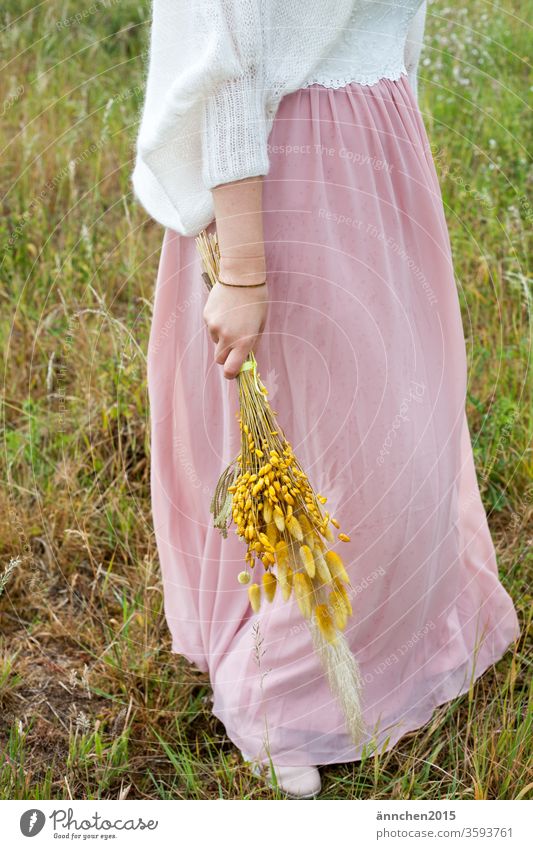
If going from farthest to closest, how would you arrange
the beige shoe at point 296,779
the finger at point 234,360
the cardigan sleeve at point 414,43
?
the beige shoe at point 296,779 < the cardigan sleeve at point 414,43 < the finger at point 234,360

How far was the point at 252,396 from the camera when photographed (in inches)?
41.9

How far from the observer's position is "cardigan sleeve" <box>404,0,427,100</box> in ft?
3.87

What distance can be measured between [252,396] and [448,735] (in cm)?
68

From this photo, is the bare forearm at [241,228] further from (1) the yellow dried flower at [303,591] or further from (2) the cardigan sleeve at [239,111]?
(1) the yellow dried flower at [303,591]

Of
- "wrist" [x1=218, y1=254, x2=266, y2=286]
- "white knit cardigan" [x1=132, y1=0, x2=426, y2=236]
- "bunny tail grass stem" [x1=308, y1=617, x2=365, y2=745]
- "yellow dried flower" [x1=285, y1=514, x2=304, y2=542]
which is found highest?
"white knit cardigan" [x1=132, y1=0, x2=426, y2=236]

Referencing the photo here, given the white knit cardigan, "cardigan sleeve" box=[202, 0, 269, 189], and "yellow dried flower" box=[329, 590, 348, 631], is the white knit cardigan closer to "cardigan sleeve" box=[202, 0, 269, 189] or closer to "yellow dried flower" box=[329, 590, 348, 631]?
"cardigan sleeve" box=[202, 0, 269, 189]

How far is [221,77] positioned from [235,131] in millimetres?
58

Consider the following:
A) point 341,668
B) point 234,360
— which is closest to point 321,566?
point 341,668

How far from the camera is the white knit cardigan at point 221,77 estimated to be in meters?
0.94

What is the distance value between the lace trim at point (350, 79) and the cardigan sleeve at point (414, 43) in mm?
111

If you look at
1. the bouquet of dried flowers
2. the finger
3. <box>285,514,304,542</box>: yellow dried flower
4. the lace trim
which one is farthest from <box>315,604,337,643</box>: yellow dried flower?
the lace trim

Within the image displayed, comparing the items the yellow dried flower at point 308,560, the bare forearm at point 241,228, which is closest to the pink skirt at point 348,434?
the bare forearm at point 241,228

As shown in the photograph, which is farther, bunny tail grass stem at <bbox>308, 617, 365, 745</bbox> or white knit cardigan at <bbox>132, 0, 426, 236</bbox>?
bunny tail grass stem at <bbox>308, 617, 365, 745</bbox>
